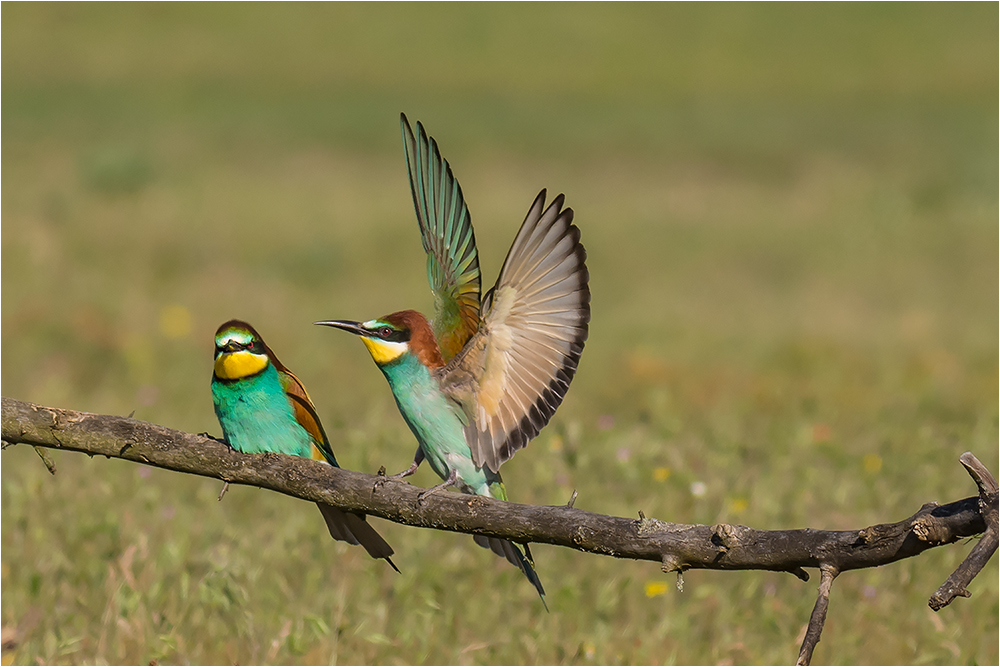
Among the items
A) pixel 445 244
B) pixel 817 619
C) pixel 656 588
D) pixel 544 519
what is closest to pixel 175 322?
pixel 656 588

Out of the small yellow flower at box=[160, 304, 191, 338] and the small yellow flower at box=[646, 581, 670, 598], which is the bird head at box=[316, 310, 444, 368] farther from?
the small yellow flower at box=[160, 304, 191, 338]

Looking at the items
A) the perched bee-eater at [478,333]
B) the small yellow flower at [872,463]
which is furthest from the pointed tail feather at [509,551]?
the small yellow flower at [872,463]

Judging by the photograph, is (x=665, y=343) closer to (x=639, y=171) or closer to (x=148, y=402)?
(x=148, y=402)

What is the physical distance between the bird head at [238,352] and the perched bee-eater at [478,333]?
1.43 feet

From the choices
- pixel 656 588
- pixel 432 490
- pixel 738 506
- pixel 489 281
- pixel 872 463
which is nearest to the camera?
pixel 432 490

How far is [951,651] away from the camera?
3.88 meters

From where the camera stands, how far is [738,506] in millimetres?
4711

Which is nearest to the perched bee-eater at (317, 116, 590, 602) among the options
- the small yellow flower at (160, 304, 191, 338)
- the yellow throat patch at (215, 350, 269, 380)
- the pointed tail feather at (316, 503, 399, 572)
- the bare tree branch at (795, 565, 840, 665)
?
the pointed tail feather at (316, 503, 399, 572)

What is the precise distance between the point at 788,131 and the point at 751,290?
413 inches

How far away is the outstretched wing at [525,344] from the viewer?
2.55 metres

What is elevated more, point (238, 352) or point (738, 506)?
point (238, 352)

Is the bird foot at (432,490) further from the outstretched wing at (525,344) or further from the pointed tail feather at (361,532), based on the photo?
the pointed tail feather at (361,532)

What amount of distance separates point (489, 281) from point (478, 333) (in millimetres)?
4488

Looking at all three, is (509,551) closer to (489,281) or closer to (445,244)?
(445,244)
